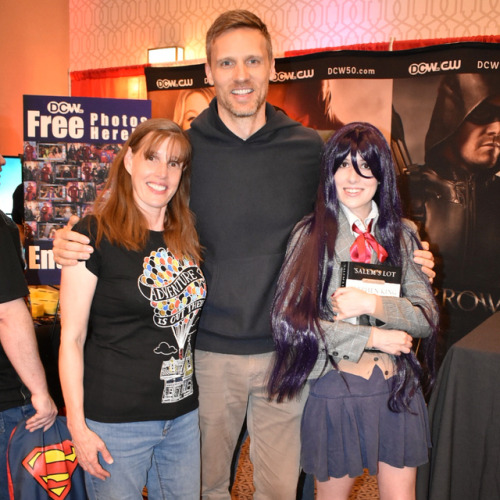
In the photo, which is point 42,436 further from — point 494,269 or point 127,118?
point 494,269

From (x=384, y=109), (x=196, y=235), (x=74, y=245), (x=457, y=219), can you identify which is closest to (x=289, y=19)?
(x=384, y=109)

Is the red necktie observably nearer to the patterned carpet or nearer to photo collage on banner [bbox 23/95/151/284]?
the patterned carpet

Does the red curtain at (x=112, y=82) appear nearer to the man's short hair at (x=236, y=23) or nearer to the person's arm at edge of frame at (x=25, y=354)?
the man's short hair at (x=236, y=23)

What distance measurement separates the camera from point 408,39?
4.51 m

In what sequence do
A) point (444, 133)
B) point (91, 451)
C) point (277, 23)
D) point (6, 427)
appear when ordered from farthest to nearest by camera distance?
1. point (277, 23)
2. point (444, 133)
3. point (6, 427)
4. point (91, 451)

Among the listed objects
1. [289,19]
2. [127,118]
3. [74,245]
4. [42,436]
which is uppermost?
[289,19]

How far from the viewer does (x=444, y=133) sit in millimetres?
4098

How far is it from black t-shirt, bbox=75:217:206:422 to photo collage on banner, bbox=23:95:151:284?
5.35ft

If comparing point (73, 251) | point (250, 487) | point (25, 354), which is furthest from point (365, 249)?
point (250, 487)

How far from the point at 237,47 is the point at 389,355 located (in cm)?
123

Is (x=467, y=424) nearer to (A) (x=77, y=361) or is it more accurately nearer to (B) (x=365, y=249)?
(B) (x=365, y=249)

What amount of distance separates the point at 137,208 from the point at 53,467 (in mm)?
861

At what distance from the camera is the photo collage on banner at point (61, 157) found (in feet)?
10.1

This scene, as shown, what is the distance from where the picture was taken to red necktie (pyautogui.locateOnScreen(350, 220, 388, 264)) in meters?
1.78
